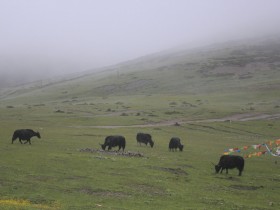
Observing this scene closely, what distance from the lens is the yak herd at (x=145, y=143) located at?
28219 millimetres

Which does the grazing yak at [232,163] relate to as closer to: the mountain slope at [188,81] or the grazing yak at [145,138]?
the grazing yak at [145,138]

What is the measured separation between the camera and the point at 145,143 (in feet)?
139

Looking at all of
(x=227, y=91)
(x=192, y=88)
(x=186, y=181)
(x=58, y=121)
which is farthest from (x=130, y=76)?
(x=186, y=181)

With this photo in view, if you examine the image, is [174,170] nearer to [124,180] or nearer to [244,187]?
[244,187]

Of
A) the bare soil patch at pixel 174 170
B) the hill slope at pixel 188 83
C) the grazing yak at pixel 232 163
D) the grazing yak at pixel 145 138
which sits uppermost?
the hill slope at pixel 188 83

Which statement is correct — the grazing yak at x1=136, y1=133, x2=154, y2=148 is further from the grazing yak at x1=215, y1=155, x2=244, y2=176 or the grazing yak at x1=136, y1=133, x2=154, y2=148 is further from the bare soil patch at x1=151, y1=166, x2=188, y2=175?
the grazing yak at x1=215, y1=155, x2=244, y2=176

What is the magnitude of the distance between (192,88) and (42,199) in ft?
464

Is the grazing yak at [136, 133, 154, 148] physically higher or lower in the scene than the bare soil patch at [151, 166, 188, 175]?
higher

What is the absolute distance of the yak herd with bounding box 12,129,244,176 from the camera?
28219 mm

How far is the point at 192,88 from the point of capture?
157 m

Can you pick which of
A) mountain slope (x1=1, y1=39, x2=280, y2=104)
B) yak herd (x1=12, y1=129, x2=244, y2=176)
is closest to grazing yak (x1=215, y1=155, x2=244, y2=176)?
yak herd (x1=12, y1=129, x2=244, y2=176)

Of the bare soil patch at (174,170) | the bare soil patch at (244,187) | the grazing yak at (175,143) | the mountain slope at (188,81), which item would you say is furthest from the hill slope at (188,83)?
the bare soil patch at (244,187)

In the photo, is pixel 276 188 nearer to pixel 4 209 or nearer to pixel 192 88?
pixel 4 209

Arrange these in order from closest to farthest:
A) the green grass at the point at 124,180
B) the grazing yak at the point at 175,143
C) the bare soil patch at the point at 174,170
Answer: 1. the green grass at the point at 124,180
2. the bare soil patch at the point at 174,170
3. the grazing yak at the point at 175,143
